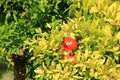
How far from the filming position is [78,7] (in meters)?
3.56

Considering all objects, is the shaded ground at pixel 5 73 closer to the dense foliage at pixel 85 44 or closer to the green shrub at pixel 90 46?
the dense foliage at pixel 85 44

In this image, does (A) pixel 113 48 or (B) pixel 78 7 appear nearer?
(A) pixel 113 48

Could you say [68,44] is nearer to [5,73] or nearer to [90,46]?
[90,46]

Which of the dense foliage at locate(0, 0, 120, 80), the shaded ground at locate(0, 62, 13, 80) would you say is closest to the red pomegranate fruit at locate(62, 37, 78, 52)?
the dense foliage at locate(0, 0, 120, 80)

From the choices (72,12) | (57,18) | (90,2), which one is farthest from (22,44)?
(90,2)

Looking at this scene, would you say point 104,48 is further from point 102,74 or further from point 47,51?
point 47,51

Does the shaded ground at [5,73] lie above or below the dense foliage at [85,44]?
below

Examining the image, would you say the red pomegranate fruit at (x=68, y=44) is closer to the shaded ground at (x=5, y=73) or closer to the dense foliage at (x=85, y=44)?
the dense foliage at (x=85, y=44)

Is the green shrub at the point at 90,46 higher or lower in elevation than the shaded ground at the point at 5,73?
higher

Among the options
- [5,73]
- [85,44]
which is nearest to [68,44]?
[85,44]

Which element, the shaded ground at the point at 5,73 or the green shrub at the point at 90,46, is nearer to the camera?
the green shrub at the point at 90,46

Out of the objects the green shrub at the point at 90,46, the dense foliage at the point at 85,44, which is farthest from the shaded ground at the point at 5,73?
the green shrub at the point at 90,46

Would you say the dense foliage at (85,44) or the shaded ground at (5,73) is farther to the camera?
the shaded ground at (5,73)

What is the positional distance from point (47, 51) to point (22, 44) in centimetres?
77
